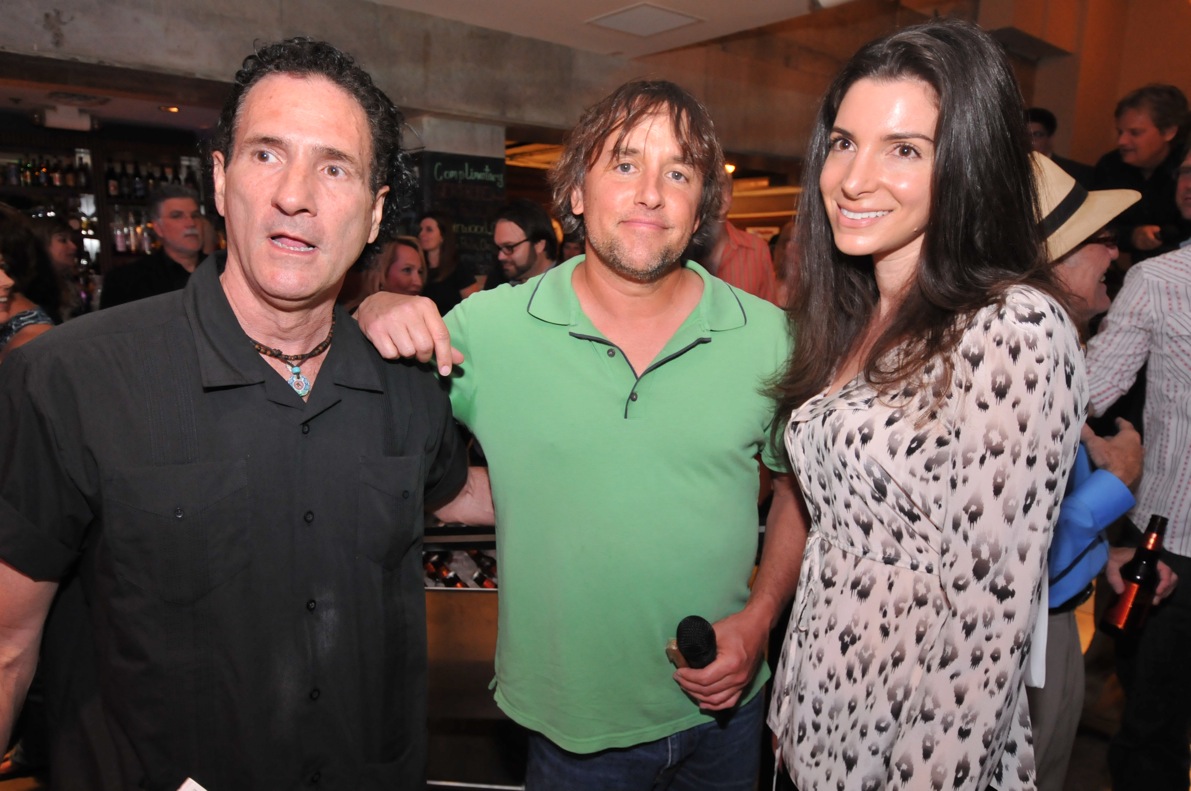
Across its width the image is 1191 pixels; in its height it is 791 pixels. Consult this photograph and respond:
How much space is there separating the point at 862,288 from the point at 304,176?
4.00ft

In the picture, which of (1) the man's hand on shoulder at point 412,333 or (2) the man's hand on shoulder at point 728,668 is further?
(2) the man's hand on shoulder at point 728,668

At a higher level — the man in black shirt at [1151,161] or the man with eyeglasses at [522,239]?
the man in black shirt at [1151,161]

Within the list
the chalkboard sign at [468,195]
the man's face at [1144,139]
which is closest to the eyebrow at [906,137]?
the man's face at [1144,139]

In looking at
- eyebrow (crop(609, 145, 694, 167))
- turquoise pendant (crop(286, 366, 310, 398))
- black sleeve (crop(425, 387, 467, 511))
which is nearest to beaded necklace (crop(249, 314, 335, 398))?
turquoise pendant (crop(286, 366, 310, 398))

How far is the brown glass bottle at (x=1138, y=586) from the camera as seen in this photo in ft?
8.13

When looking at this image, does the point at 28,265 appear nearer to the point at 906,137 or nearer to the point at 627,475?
the point at 627,475

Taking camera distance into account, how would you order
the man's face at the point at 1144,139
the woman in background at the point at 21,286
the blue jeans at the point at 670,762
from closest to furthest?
the blue jeans at the point at 670,762 → the woman in background at the point at 21,286 → the man's face at the point at 1144,139

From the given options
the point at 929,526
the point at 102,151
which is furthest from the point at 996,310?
the point at 102,151

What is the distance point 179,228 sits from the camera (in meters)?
4.72

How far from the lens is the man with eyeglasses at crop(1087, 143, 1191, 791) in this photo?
2461mm

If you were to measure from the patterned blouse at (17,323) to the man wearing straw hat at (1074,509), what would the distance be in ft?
11.6

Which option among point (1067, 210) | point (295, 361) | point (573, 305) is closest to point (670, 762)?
point (573, 305)

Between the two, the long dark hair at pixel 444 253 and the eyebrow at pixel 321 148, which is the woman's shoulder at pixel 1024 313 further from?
the long dark hair at pixel 444 253

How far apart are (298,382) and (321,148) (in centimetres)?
44
